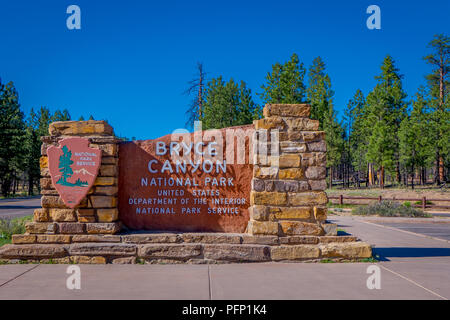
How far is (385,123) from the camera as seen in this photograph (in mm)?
44625

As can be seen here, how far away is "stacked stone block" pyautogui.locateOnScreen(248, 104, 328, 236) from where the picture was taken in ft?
22.3

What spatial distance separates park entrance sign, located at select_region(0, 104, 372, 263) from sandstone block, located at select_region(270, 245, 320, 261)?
18 mm

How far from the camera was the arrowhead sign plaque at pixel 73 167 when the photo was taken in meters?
6.65

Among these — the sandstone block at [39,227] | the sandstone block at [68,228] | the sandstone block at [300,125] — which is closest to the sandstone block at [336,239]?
the sandstone block at [300,125]

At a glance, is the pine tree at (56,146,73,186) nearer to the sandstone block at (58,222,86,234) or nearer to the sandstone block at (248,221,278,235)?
the sandstone block at (58,222,86,234)

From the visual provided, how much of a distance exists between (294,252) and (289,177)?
1334 mm

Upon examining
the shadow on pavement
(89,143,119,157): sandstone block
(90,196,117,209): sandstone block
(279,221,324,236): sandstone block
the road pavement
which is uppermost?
(89,143,119,157): sandstone block

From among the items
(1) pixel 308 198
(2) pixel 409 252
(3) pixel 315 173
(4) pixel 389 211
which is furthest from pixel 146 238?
(4) pixel 389 211

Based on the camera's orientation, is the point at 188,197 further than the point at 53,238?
Yes

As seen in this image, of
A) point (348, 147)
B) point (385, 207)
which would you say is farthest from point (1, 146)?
point (348, 147)

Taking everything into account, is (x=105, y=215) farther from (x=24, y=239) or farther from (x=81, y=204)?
(x=24, y=239)

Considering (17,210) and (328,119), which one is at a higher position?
(328,119)

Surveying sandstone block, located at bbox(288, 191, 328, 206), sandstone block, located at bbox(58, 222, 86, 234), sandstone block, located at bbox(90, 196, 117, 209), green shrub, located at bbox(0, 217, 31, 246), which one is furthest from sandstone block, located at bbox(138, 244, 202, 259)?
green shrub, located at bbox(0, 217, 31, 246)

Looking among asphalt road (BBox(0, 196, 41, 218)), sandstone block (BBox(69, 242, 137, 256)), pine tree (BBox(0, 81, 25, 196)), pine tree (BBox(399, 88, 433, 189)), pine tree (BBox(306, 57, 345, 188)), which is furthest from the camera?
pine tree (BBox(306, 57, 345, 188))
